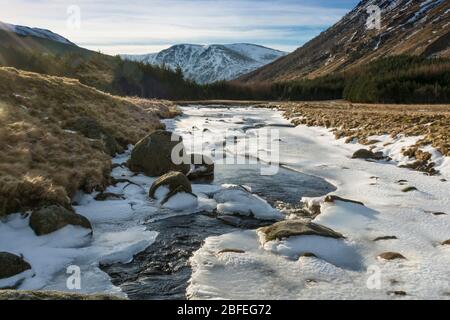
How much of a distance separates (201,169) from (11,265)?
950 centimetres

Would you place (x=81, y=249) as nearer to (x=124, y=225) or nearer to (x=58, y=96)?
(x=124, y=225)

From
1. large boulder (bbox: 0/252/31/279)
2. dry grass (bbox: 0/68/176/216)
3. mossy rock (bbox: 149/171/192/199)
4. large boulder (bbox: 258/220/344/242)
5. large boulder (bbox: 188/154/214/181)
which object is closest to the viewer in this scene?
large boulder (bbox: 0/252/31/279)

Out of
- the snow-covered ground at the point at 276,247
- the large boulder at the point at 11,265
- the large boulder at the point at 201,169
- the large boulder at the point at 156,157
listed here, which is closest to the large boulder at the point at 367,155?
the snow-covered ground at the point at 276,247

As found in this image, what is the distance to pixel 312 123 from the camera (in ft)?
119

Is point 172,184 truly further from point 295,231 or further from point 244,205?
point 295,231

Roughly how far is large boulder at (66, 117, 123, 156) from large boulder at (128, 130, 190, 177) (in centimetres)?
284

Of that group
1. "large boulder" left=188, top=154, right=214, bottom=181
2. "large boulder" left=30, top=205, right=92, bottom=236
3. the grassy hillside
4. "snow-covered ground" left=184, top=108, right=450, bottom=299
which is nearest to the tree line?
the grassy hillside

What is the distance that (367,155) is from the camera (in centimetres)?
2052

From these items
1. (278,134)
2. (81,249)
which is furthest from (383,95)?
(81,249)

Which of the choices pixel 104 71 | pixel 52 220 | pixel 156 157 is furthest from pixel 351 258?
pixel 104 71

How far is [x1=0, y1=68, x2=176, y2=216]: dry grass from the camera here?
1117 centimetres

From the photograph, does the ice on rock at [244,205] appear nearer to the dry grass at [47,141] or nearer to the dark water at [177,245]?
the dark water at [177,245]

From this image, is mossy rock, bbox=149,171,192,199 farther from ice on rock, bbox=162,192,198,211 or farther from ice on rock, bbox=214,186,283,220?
ice on rock, bbox=214,186,283,220
